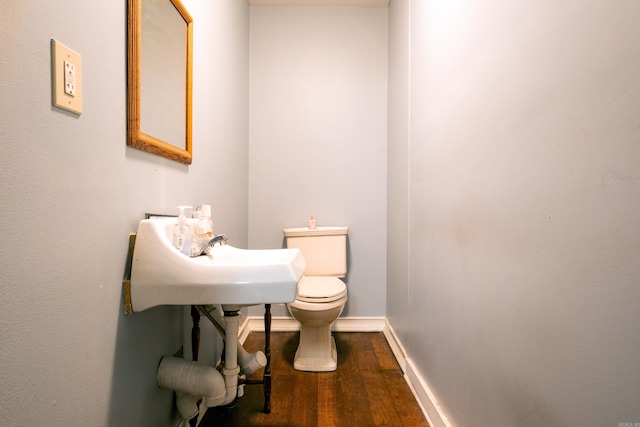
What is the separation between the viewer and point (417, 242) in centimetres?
169

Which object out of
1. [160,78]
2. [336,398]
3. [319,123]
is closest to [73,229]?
[160,78]

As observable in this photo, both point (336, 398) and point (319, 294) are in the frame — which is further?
point (319, 294)

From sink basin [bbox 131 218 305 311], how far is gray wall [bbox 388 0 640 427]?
24.5 inches

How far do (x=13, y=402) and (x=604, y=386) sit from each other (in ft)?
3.51

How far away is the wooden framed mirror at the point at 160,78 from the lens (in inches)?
36.7

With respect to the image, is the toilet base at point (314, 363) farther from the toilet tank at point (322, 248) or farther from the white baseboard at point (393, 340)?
the toilet tank at point (322, 248)

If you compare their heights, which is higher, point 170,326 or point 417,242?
point 417,242

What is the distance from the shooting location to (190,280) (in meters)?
0.92

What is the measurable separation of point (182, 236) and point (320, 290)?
99 cm

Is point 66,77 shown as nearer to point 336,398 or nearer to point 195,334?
point 195,334

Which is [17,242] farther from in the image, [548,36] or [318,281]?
[318,281]

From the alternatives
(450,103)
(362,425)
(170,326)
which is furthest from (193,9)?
(362,425)

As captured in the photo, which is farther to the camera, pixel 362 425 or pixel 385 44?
pixel 385 44

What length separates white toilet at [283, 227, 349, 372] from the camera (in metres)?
1.80
